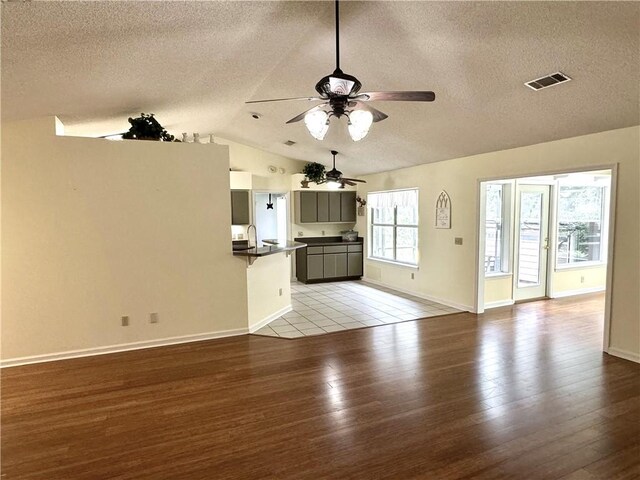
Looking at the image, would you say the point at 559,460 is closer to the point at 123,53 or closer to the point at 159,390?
the point at 159,390

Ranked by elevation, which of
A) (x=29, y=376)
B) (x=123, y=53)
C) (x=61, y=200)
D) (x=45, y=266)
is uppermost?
(x=123, y=53)

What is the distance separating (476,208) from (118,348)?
16.7 ft

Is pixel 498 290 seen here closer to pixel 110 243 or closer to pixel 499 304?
pixel 499 304

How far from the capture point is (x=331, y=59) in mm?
3641

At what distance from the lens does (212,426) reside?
2.64 metres

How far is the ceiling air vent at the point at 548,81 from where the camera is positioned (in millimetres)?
3131

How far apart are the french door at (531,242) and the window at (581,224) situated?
35cm

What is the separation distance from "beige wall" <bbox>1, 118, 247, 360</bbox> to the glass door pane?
4.84 metres

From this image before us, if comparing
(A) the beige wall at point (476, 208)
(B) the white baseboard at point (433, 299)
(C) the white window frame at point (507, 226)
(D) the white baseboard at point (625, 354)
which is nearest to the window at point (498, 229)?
(C) the white window frame at point (507, 226)

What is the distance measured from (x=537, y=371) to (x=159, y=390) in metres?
3.50

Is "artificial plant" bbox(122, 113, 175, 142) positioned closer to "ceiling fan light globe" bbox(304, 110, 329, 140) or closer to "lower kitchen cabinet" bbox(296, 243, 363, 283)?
"ceiling fan light globe" bbox(304, 110, 329, 140)

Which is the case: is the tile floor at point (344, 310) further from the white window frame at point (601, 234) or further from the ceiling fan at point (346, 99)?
the ceiling fan at point (346, 99)

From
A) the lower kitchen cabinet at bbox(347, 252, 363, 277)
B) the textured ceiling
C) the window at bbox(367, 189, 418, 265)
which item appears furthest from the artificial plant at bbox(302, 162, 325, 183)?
the textured ceiling

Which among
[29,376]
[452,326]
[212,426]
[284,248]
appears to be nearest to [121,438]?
[212,426]
